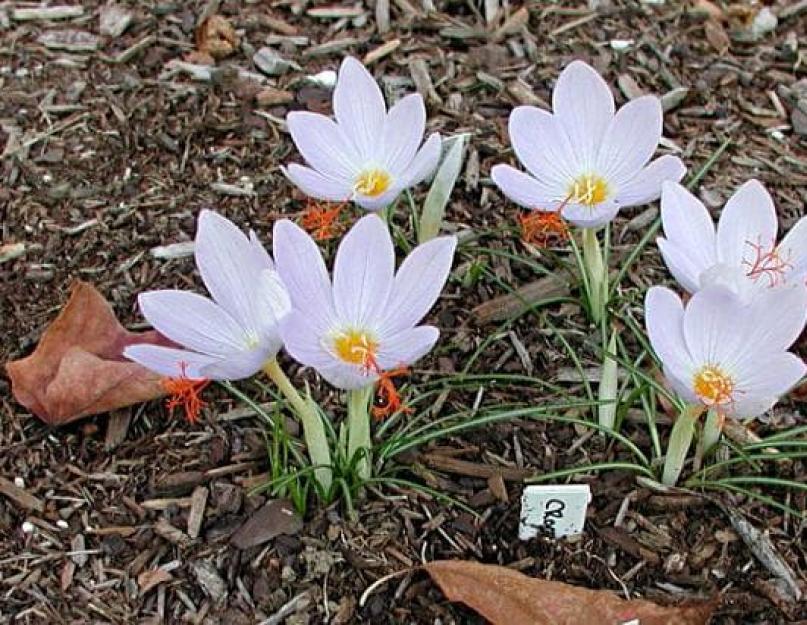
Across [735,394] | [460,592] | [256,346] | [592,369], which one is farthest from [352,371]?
[592,369]

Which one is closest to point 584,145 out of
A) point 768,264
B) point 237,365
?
point 768,264

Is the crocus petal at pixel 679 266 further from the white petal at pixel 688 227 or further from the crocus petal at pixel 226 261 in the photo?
the crocus petal at pixel 226 261

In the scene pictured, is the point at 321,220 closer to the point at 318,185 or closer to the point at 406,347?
the point at 318,185

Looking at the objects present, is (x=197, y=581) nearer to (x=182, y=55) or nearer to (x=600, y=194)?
(x=600, y=194)

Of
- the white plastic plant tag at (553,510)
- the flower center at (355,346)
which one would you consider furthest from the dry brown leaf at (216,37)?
the white plastic plant tag at (553,510)

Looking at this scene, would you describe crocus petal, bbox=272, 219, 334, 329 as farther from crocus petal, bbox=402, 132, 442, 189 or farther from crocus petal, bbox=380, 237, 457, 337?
crocus petal, bbox=402, 132, 442, 189

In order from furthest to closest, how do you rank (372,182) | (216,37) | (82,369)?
(216,37), (82,369), (372,182)
